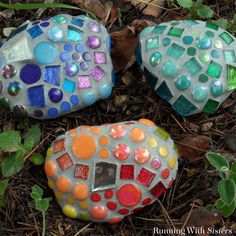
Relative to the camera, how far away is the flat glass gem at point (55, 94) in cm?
188

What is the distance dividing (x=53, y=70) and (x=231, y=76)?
22.7 inches

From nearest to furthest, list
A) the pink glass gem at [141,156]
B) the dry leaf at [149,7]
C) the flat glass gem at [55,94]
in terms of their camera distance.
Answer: the pink glass gem at [141,156] < the flat glass gem at [55,94] < the dry leaf at [149,7]

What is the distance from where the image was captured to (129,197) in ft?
5.81

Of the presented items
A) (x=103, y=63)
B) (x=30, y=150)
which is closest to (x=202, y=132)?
(x=103, y=63)

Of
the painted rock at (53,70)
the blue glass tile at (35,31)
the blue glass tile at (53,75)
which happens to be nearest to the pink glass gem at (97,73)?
the painted rock at (53,70)

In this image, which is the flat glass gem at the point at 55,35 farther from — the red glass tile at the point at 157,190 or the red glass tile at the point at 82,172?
the red glass tile at the point at 157,190

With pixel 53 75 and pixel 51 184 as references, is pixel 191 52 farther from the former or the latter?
pixel 51 184

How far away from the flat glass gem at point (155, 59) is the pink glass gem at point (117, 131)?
0.85 ft

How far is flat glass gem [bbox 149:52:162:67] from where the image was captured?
1914 millimetres

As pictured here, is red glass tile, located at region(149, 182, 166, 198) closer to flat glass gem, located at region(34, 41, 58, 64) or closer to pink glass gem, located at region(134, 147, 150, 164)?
pink glass gem, located at region(134, 147, 150, 164)

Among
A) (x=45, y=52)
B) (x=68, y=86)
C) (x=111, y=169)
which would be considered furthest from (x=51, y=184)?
(x=45, y=52)

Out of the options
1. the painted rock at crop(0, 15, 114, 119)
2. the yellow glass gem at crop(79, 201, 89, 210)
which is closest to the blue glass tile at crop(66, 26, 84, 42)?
the painted rock at crop(0, 15, 114, 119)

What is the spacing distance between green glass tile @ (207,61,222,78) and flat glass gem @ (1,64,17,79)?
626 millimetres

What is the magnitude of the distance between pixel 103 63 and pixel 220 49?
15.1 inches
